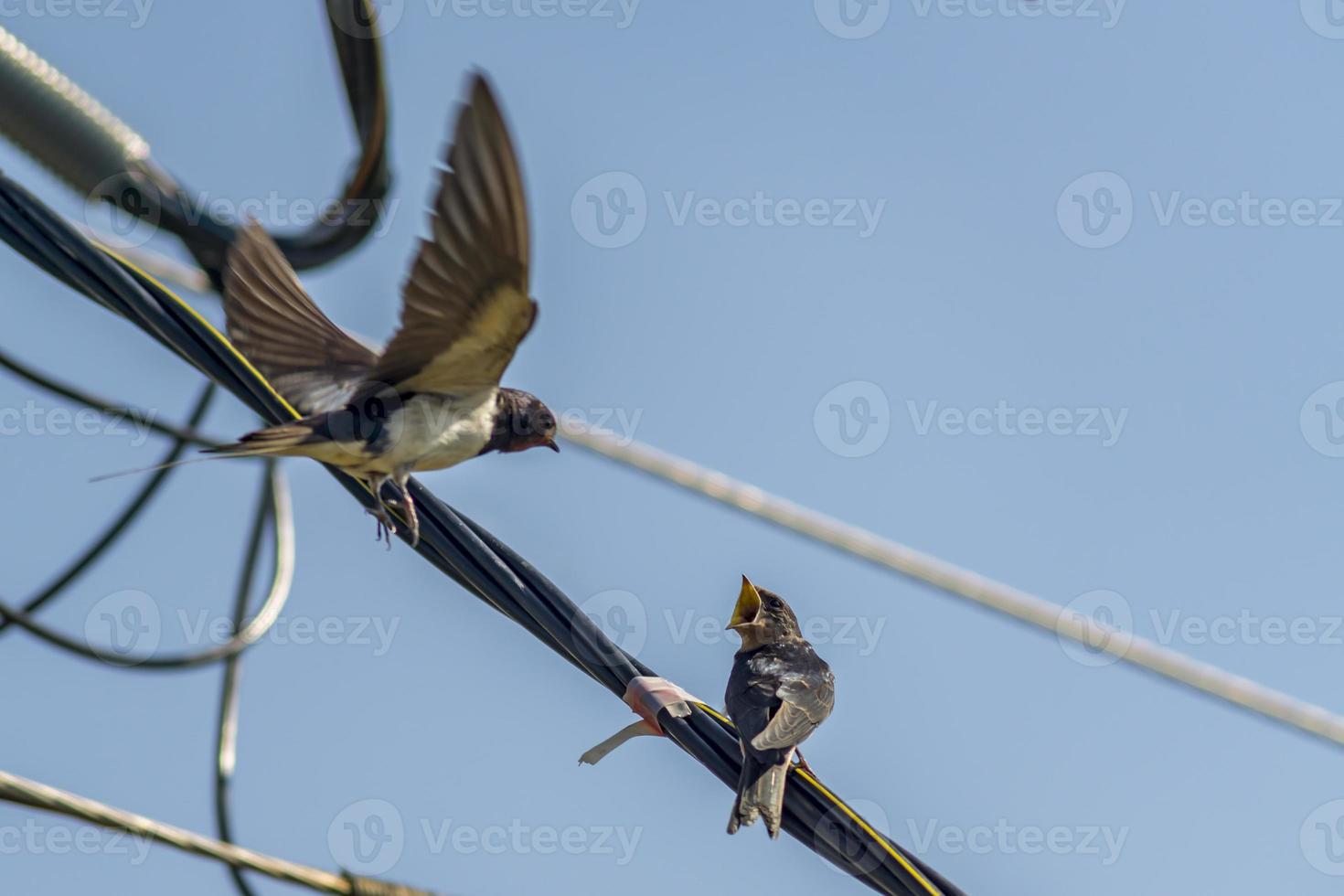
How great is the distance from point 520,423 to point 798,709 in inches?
45.3

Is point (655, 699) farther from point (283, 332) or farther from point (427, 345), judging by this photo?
point (283, 332)

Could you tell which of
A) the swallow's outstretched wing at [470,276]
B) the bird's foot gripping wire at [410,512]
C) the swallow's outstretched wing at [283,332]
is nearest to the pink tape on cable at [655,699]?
→ the bird's foot gripping wire at [410,512]

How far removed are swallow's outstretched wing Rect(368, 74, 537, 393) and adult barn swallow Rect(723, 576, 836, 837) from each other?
1.05m

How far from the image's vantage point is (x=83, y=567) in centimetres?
537

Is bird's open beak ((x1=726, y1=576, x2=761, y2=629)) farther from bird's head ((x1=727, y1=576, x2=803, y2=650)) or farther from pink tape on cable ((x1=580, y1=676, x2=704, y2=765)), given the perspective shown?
pink tape on cable ((x1=580, y1=676, x2=704, y2=765))

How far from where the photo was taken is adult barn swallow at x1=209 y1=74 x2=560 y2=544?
3.00m

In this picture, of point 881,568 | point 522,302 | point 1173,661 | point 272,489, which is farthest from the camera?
point 272,489

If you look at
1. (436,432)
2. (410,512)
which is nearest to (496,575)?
(410,512)

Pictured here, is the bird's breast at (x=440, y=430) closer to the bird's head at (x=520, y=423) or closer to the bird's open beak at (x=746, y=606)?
the bird's head at (x=520, y=423)

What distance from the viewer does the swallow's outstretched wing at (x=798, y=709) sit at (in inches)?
135

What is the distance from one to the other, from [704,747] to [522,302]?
1041mm

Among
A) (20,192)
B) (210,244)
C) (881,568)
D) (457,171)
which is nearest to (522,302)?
(457,171)

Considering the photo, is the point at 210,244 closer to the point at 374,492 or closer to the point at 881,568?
the point at 374,492

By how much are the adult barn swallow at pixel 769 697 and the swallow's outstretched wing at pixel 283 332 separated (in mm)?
1298
